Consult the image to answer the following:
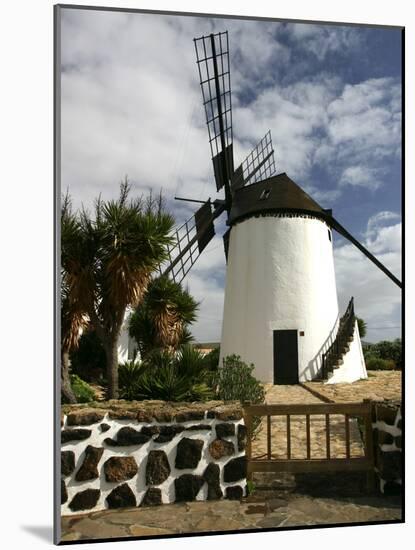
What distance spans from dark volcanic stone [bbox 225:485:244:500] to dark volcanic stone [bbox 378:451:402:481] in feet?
4.23

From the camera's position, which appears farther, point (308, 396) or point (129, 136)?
point (308, 396)

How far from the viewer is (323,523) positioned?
4.29 metres

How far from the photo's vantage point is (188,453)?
427cm

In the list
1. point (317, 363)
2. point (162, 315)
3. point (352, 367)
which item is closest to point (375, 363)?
point (352, 367)

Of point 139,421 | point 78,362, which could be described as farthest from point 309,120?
point 78,362

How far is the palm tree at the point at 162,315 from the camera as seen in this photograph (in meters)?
7.09

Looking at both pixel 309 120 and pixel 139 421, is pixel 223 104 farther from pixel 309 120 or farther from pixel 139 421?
pixel 139 421

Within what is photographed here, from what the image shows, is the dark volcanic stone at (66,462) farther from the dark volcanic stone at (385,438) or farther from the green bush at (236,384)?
the dark volcanic stone at (385,438)

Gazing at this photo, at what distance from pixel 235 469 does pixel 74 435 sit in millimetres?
1348

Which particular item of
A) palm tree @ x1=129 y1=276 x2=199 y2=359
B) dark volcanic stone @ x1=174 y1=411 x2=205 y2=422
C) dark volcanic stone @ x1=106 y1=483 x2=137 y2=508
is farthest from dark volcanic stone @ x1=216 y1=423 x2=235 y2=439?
palm tree @ x1=129 y1=276 x2=199 y2=359

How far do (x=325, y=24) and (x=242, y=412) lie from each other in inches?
137

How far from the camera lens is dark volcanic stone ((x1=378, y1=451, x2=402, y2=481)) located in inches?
182

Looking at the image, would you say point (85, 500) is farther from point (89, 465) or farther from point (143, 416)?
point (143, 416)

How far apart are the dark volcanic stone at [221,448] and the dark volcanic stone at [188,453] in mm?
111
